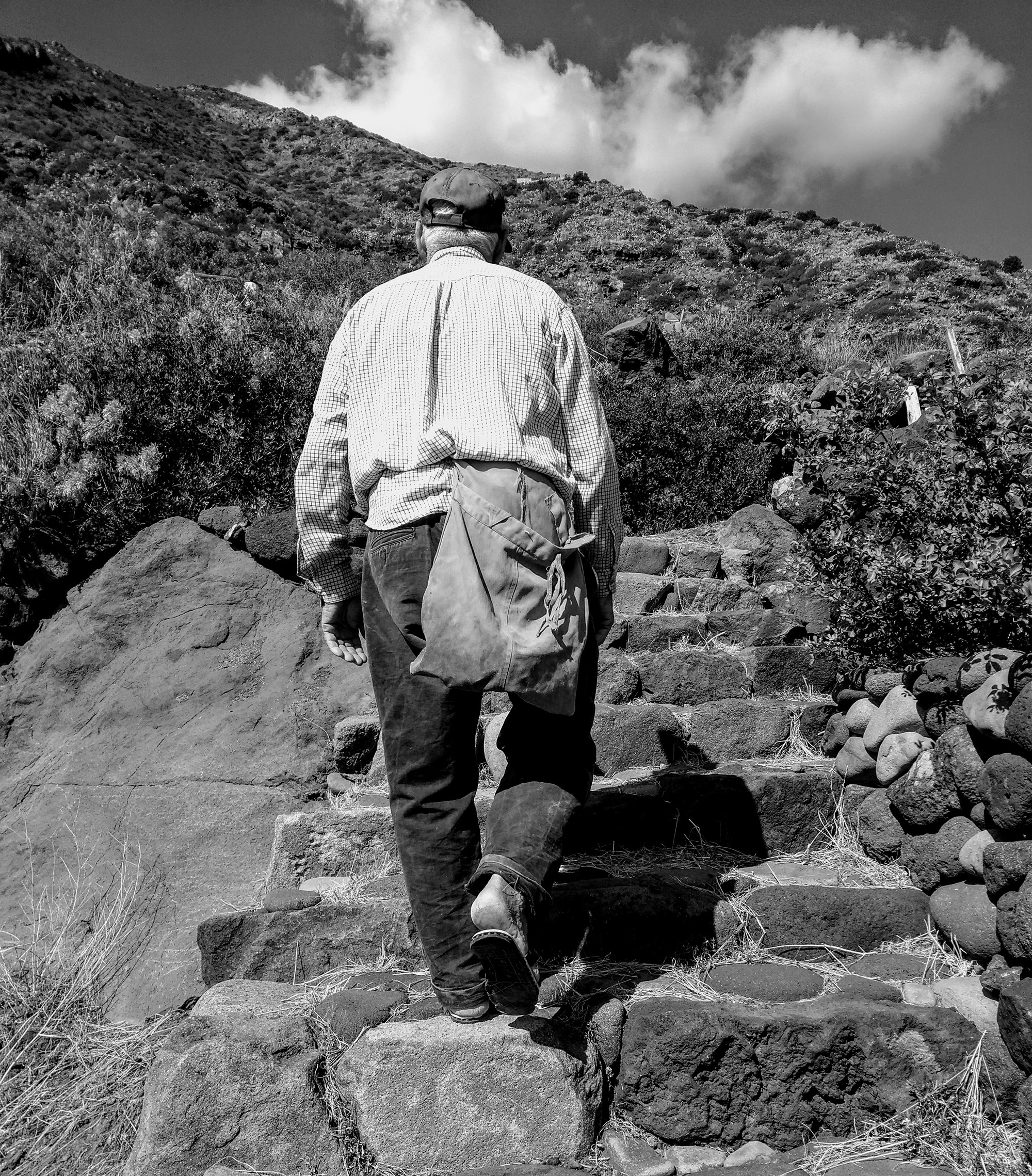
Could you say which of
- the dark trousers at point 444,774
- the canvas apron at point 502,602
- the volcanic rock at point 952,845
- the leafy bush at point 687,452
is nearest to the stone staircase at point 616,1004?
the volcanic rock at point 952,845

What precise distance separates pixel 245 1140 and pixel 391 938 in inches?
28.8

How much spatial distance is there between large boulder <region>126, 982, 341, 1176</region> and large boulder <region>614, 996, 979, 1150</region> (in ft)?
2.56

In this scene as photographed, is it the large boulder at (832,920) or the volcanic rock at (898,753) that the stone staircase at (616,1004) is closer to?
the large boulder at (832,920)

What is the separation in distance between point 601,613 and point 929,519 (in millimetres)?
1937

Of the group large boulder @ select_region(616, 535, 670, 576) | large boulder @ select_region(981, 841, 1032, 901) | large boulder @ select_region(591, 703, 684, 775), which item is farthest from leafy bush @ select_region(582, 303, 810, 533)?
large boulder @ select_region(981, 841, 1032, 901)

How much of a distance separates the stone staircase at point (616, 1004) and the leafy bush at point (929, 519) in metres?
0.67

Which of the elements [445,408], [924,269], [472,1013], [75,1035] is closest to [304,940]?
[75,1035]

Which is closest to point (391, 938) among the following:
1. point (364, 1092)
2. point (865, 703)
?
point (364, 1092)

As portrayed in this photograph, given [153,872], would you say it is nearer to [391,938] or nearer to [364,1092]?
[391,938]

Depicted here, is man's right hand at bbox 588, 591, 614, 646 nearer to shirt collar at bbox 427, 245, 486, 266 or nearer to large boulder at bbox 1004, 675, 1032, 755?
shirt collar at bbox 427, 245, 486, 266

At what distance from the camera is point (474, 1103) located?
89.3 inches

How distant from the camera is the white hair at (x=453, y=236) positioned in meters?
2.45

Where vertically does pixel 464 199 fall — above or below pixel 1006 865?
above

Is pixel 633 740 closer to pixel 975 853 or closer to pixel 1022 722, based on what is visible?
pixel 975 853
